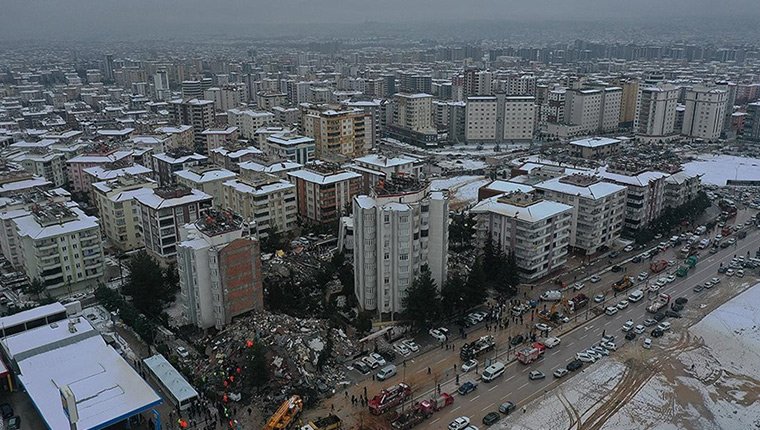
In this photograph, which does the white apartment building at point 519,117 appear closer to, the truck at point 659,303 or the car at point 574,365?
the truck at point 659,303

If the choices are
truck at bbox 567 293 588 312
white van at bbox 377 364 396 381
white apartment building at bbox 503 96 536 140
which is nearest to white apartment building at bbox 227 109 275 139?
white apartment building at bbox 503 96 536 140

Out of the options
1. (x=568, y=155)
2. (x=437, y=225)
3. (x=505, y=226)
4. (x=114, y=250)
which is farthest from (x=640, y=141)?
(x=114, y=250)

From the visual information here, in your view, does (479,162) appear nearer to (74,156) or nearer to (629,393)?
(74,156)

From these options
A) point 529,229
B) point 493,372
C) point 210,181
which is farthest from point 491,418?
point 210,181

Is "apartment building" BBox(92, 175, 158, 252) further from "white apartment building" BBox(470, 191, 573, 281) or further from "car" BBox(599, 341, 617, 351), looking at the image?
"car" BBox(599, 341, 617, 351)

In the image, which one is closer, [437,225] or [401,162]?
[437,225]
